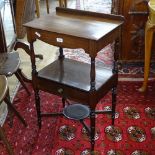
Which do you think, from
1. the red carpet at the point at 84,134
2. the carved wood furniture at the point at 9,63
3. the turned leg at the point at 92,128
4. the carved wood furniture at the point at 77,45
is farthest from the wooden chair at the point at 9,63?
the turned leg at the point at 92,128

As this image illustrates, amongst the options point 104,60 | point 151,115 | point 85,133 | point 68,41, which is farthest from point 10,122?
point 104,60

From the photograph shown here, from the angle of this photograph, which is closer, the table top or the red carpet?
the table top

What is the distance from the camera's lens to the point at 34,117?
8.16ft

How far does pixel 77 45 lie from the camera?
1792mm

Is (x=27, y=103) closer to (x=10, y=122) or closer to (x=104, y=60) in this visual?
(x=10, y=122)

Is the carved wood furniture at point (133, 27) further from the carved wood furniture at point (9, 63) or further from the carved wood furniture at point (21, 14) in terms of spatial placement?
the carved wood furniture at point (21, 14)

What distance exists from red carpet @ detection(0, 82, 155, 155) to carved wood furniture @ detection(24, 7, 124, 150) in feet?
0.58

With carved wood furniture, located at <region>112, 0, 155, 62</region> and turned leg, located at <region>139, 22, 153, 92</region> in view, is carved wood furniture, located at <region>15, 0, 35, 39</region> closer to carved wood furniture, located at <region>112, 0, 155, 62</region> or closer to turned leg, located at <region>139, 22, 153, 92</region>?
carved wood furniture, located at <region>112, 0, 155, 62</region>

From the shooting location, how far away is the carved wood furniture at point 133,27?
287 centimetres

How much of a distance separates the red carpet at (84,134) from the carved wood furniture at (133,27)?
2.07 feet

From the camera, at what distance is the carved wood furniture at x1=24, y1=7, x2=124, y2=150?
70.5 inches

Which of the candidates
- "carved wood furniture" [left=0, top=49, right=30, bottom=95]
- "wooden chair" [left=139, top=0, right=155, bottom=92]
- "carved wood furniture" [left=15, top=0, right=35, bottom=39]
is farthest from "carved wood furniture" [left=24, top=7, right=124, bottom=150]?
"carved wood furniture" [left=15, top=0, right=35, bottom=39]

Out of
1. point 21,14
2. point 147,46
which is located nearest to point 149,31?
point 147,46

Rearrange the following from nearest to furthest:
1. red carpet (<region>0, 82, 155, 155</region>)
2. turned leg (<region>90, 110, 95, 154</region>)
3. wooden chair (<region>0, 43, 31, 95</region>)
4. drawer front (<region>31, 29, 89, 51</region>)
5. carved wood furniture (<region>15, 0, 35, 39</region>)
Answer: drawer front (<region>31, 29, 89, 51</region>), turned leg (<region>90, 110, 95, 154</region>), red carpet (<region>0, 82, 155, 155</region>), wooden chair (<region>0, 43, 31, 95</region>), carved wood furniture (<region>15, 0, 35, 39</region>)
